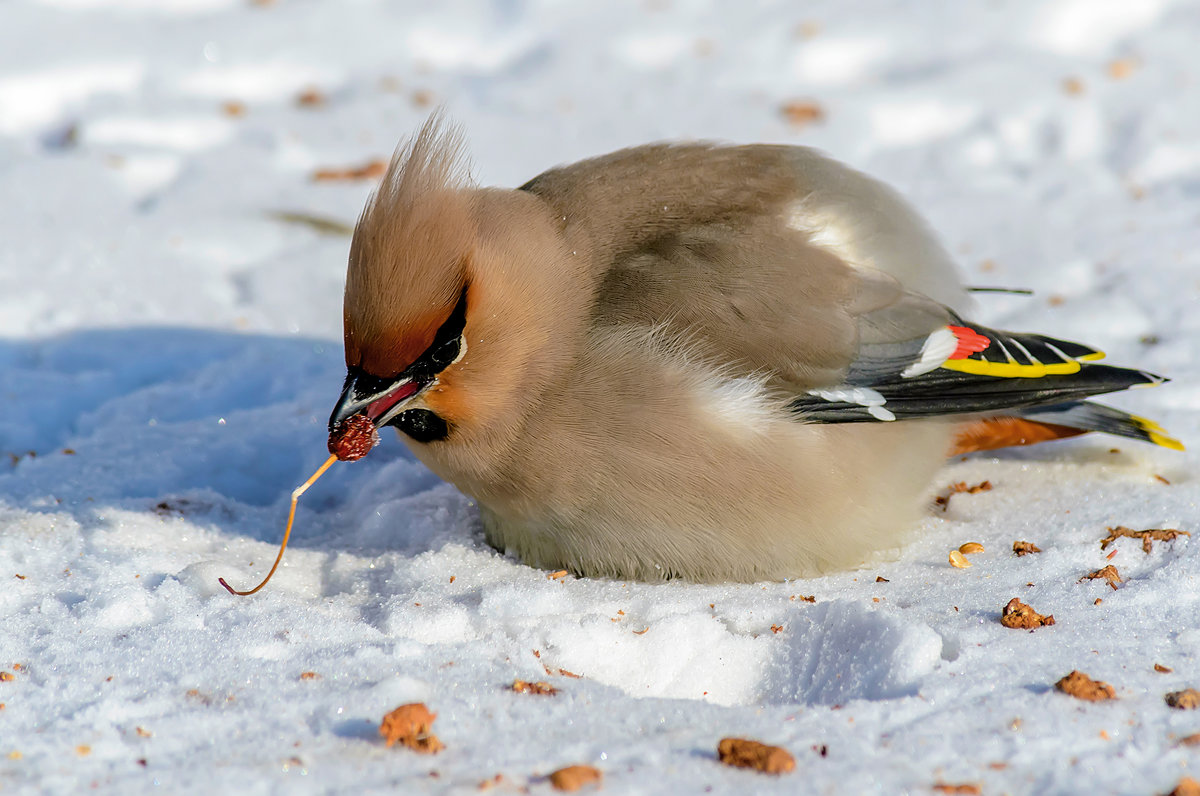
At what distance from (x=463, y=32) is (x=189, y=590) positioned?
15.7ft

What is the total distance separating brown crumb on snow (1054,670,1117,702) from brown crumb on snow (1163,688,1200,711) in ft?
0.36

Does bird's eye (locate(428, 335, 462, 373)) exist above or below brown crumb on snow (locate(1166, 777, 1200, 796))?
above

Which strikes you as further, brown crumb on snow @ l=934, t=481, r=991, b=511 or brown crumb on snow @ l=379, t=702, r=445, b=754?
brown crumb on snow @ l=934, t=481, r=991, b=511

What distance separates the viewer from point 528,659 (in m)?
3.00

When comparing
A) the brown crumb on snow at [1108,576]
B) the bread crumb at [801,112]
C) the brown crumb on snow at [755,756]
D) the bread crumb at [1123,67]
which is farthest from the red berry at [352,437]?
the bread crumb at [1123,67]

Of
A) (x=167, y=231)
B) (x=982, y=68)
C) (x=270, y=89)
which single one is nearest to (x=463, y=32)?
(x=270, y=89)

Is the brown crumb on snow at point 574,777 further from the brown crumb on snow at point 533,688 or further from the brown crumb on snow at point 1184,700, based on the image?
the brown crumb on snow at point 1184,700

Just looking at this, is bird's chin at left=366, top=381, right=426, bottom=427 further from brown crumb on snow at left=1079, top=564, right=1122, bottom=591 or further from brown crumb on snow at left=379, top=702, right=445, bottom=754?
brown crumb on snow at left=1079, top=564, right=1122, bottom=591

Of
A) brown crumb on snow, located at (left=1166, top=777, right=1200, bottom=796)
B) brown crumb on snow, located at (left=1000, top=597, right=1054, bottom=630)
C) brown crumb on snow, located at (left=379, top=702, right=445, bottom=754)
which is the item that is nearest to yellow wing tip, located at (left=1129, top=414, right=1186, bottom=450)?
brown crumb on snow, located at (left=1000, top=597, right=1054, bottom=630)

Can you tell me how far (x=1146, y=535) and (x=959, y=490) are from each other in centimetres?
68

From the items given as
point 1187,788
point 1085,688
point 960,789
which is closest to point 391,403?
point 960,789

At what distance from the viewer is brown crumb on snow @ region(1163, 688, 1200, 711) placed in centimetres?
261

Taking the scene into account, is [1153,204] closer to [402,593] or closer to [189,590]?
[402,593]

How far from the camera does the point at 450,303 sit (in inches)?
130
